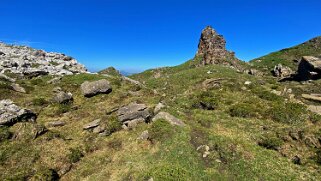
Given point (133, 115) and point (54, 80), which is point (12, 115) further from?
point (54, 80)

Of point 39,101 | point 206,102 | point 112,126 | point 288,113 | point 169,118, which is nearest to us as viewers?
point 112,126

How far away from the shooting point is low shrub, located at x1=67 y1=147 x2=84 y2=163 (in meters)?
21.9

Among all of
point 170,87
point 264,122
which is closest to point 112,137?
point 264,122

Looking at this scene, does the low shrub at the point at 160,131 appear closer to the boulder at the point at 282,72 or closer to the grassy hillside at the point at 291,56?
the boulder at the point at 282,72

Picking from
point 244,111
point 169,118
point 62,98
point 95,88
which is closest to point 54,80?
point 95,88

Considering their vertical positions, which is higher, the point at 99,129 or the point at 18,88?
the point at 18,88

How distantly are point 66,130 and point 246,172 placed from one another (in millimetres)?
19906

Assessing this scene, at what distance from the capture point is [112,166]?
20.6 m

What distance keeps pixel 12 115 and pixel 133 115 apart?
13457mm

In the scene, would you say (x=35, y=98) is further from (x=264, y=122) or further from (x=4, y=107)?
(x=264, y=122)

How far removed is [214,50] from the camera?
8025 centimetres

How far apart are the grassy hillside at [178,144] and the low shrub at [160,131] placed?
92 millimetres

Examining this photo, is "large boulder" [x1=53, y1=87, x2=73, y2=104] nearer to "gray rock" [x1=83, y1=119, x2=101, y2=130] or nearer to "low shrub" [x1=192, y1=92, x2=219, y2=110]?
"gray rock" [x1=83, y1=119, x2=101, y2=130]

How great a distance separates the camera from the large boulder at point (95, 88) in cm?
3709
